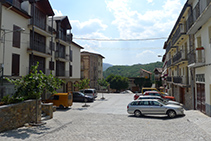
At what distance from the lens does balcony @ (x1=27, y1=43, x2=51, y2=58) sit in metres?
19.7

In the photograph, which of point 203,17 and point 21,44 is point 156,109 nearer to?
point 203,17

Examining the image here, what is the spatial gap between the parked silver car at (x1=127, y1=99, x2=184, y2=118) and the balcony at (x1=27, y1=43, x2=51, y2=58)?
1228 centimetres

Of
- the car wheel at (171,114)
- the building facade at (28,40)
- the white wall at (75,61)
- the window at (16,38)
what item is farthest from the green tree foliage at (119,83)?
the car wheel at (171,114)

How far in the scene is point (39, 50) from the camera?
21.8 meters

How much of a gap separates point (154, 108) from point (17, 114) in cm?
993

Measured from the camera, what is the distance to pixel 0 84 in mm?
15750

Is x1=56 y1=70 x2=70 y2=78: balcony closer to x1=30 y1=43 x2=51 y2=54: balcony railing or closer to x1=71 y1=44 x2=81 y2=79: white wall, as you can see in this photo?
x1=71 y1=44 x2=81 y2=79: white wall

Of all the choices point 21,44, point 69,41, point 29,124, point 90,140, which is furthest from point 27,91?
point 69,41

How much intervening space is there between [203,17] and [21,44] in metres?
16.7

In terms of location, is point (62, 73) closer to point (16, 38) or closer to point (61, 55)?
point (61, 55)

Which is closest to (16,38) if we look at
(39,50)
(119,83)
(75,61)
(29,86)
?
(39,50)

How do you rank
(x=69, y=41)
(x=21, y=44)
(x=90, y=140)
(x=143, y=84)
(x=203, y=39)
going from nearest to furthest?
1. (x=90, y=140)
2. (x=203, y=39)
3. (x=21, y=44)
4. (x=69, y=41)
5. (x=143, y=84)

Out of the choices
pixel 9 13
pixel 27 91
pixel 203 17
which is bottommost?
pixel 27 91

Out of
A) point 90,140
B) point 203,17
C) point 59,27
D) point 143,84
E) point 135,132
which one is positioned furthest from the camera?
point 143,84
